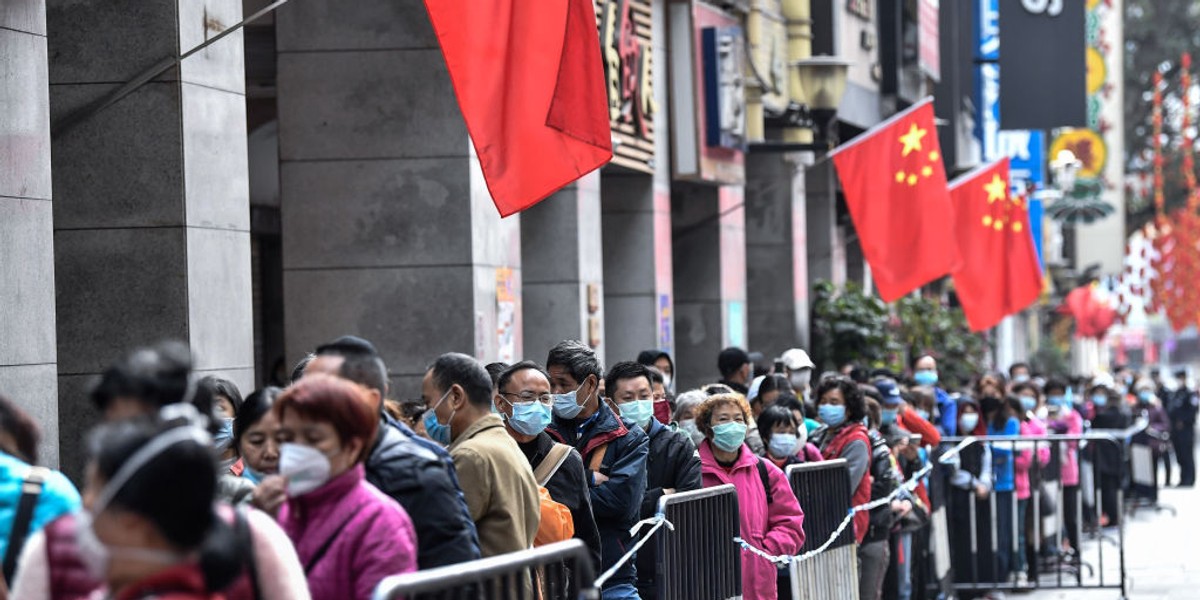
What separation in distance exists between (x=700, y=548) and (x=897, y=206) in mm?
12103

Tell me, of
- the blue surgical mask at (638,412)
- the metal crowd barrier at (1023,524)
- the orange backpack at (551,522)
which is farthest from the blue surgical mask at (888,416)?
the orange backpack at (551,522)

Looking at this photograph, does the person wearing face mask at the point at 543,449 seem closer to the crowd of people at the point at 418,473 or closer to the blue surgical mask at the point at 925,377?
the crowd of people at the point at 418,473

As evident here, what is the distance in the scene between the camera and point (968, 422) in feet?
60.5

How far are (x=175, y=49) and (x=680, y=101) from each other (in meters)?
10.8

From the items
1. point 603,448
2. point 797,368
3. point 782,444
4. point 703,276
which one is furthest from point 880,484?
point 703,276

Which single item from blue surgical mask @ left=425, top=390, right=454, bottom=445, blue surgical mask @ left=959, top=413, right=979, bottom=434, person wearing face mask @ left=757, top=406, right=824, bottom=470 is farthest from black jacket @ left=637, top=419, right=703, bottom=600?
blue surgical mask @ left=959, top=413, right=979, bottom=434

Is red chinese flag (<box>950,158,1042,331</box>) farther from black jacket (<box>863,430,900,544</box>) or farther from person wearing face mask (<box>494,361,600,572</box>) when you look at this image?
person wearing face mask (<box>494,361,600,572</box>)

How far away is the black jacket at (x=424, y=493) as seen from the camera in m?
6.07

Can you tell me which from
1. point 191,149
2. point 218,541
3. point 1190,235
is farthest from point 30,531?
point 1190,235

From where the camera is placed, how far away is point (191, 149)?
35.9ft

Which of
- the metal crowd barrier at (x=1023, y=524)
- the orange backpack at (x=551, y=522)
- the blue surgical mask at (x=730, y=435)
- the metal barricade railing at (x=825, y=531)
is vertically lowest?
the metal crowd barrier at (x=1023, y=524)

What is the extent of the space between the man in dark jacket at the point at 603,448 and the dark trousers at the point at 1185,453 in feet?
87.7

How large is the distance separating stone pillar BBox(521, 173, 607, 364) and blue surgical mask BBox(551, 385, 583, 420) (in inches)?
342

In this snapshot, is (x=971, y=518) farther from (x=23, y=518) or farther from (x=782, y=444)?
(x=23, y=518)
